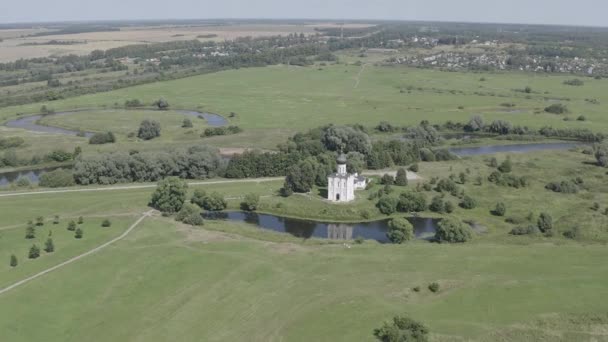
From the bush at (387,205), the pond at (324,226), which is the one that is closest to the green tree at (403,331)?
the pond at (324,226)

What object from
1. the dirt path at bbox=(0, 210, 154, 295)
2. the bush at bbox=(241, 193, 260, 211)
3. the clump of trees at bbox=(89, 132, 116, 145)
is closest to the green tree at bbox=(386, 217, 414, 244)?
the bush at bbox=(241, 193, 260, 211)

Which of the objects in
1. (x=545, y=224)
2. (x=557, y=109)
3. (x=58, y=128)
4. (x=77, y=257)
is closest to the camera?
(x=77, y=257)

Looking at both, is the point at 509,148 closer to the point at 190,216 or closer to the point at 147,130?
the point at 190,216

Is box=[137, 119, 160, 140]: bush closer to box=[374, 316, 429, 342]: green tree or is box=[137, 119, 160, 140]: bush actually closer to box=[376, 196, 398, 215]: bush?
box=[376, 196, 398, 215]: bush

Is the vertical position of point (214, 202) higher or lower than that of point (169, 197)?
lower

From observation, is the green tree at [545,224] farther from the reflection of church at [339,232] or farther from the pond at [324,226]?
the reflection of church at [339,232]

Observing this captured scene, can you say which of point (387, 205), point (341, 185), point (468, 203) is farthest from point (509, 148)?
point (341, 185)

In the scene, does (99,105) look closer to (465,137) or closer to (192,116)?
(192,116)
